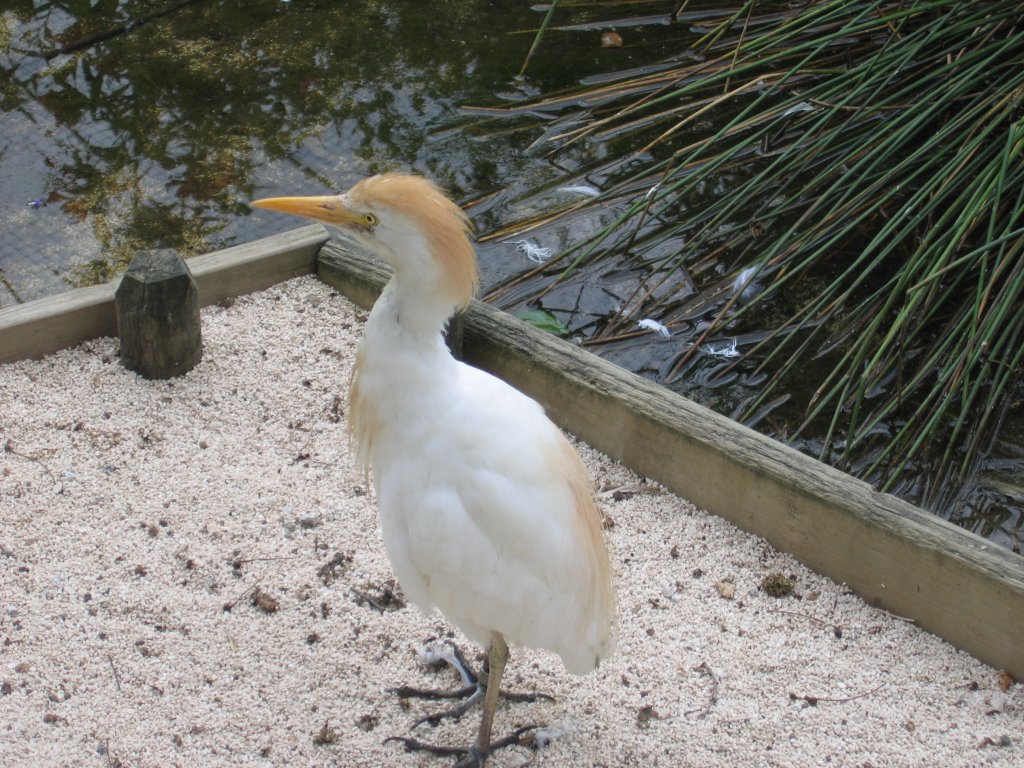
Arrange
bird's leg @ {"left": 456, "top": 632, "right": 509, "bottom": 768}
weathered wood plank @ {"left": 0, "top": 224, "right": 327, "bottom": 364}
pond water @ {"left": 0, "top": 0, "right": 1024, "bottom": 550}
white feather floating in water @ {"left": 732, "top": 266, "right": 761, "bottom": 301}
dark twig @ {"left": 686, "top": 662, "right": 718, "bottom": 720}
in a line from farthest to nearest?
pond water @ {"left": 0, "top": 0, "right": 1024, "bottom": 550} → white feather floating in water @ {"left": 732, "top": 266, "right": 761, "bottom": 301} → weathered wood plank @ {"left": 0, "top": 224, "right": 327, "bottom": 364} → dark twig @ {"left": 686, "top": 662, "right": 718, "bottom": 720} → bird's leg @ {"left": 456, "top": 632, "right": 509, "bottom": 768}

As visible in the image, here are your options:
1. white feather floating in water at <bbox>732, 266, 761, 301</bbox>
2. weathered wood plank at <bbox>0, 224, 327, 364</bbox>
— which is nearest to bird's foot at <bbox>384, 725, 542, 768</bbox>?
white feather floating in water at <bbox>732, 266, 761, 301</bbox>

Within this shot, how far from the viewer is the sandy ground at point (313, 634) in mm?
2152

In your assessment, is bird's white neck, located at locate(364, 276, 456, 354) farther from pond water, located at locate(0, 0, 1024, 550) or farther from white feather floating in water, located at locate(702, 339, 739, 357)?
white feather floating in water, located at locate(702, 339, 739, 357)

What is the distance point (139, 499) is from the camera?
2.65 metres

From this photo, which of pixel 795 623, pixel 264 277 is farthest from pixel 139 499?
pixel 795 623

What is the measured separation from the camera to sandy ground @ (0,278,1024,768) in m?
2.15

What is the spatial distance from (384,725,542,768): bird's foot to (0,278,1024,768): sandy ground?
2cm

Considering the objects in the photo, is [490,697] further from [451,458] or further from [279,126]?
[279,126]

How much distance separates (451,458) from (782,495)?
0.94 meters

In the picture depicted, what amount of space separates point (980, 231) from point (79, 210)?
3.01m

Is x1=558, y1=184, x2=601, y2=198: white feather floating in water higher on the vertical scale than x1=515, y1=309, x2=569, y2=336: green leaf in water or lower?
higher

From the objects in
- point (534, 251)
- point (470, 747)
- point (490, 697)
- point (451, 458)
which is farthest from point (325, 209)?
point (534, 251)

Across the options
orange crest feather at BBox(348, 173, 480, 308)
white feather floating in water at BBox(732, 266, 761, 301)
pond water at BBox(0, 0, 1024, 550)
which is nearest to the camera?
orange crest feather at BBox(348, 173, 480, 308)

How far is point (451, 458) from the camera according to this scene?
1896mm
